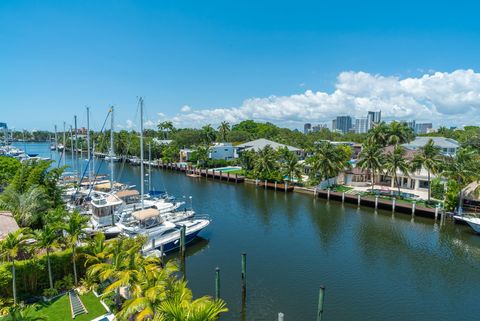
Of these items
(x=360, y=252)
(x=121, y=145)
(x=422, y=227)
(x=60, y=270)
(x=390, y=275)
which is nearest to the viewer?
(x=60, y=270)

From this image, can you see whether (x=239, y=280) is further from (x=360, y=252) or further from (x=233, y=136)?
(x=233, y=136)

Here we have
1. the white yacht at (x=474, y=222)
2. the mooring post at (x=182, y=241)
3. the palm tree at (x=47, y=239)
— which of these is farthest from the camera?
the white yacht at (x=474, y=222)

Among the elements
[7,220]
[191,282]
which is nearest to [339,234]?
[191,282]

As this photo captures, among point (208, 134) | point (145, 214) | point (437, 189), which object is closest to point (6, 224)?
point (145, 214)

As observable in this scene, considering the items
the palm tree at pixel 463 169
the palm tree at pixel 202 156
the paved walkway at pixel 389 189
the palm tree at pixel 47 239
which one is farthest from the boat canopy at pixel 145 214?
the palm tree at pixel 202 156

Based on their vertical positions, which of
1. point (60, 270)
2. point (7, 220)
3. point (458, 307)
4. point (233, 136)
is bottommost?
point (458, 307)

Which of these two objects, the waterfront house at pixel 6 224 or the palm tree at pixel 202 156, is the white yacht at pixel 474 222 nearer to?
the waterfront house at pixel 6 224
